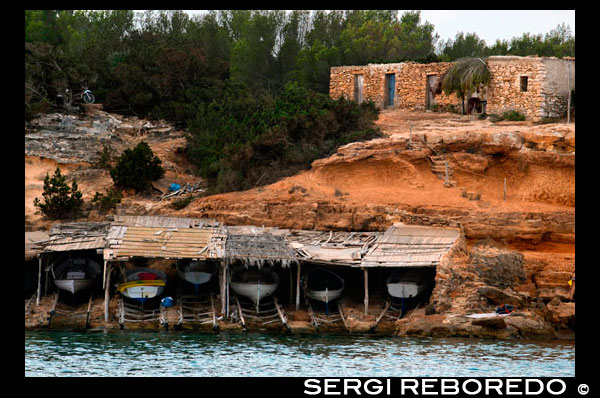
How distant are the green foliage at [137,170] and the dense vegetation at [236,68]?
1967 millimetres

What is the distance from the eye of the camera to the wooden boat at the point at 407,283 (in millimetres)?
30672

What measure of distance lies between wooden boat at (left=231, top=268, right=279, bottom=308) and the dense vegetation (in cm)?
512

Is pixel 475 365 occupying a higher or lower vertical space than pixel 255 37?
lower

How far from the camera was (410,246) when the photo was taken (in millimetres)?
31172

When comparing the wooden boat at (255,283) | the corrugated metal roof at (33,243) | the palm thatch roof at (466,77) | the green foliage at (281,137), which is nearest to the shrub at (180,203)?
the green foliage at (281,137)

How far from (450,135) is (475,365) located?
1267 cm

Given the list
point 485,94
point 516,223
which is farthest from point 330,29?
point 516,223

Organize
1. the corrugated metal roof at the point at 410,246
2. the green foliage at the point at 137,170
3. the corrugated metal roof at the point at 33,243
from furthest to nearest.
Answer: the green foliage at the point at 137,170, the corrugated metal roof at the point at 33,243, the corrugated metal roof at the point at 410,246

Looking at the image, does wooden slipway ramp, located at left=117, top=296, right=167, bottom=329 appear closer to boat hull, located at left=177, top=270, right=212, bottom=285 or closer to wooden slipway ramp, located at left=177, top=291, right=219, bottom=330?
wooden slipway ramp, located at left=177, top=291, right=219, bottom=330

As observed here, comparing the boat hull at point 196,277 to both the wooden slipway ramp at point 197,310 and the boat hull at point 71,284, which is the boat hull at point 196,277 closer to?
the wooden slipway ramp at point 197,310

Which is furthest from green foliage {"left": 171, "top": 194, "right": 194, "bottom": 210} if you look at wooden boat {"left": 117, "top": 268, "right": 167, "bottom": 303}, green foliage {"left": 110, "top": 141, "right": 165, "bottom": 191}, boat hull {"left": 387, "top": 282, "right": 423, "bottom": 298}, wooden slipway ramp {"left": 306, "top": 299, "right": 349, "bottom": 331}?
boat hull {"left": 387, "top": 282, "right": 423, "bottom": 298}

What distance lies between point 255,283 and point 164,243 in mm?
2933

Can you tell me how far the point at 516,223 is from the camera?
32.5 m
